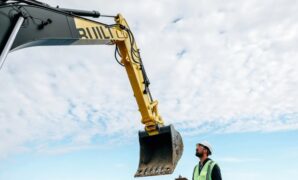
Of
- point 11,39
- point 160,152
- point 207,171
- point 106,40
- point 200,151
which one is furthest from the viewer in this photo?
point 160,152

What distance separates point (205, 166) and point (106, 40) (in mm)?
2696

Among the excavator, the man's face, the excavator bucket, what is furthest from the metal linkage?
the excavator bucket

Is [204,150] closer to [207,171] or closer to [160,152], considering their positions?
[207,171]

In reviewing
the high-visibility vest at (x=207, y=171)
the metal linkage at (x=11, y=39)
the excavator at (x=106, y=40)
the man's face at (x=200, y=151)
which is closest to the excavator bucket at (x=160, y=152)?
the excavator at (x=106, y=40)

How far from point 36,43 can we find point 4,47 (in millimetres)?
985

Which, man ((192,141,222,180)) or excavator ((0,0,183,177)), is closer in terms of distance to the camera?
excavator ((0,0,183,177))

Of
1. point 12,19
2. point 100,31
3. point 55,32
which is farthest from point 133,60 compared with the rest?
point 12,19

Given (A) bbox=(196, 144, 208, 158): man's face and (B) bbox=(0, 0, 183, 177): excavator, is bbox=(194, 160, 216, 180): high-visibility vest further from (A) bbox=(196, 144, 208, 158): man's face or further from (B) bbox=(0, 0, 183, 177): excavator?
(B) bbox=(0, 0, 183, 177): excavator

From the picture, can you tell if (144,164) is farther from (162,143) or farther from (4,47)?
(4,47)

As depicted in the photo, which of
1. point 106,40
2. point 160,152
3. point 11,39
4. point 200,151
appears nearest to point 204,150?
point 200,151

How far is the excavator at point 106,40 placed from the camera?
4375 millimetres

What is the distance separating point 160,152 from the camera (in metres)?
7.54

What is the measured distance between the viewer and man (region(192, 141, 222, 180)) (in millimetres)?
5613

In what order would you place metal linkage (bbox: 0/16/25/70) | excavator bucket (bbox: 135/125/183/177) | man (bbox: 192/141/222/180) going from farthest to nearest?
excavator bucket (bbox: 135/125/183/177) < man (bbox: 192/141/222/180) < metal linkage (bbox: 0/16/25/70)
